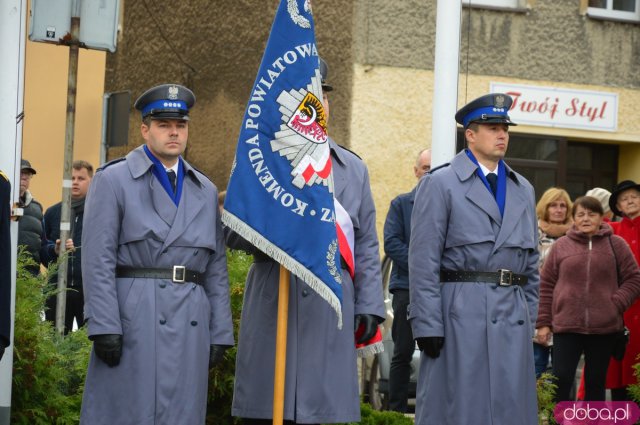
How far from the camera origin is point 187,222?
23.9 feet

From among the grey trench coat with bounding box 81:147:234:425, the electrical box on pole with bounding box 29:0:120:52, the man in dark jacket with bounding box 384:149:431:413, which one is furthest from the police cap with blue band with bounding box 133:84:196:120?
the man in dark jacket with bounding box 384:149:431:413

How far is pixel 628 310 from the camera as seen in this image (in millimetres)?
11773

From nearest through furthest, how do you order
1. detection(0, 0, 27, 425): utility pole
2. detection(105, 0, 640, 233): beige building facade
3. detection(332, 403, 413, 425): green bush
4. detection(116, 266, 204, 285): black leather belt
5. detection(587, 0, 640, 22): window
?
detection(116, 266, 204, 285): black leather belt
detection(0, 0, 27, 425): utility pole
detection(332, 403, 413, 425): green bush
detection(105, 0, 640, 233): beige building facade
detection(587, 0, 640, 22): window

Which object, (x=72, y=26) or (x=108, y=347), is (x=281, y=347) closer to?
(x=108, y=347)

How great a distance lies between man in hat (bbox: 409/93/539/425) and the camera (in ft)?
25.6

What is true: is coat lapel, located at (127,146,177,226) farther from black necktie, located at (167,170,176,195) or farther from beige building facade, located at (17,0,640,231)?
beige building facade, located at (17,0,640,231)

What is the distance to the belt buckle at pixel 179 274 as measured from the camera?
720 centimetres

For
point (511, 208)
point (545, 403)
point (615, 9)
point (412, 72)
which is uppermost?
point (615, 9)

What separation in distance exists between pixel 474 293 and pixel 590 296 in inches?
147

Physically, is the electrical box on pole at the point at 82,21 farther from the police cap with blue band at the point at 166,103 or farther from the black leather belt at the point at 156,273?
the black leather belt at the point at 156,273

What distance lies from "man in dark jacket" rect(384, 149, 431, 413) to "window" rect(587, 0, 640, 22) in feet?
34.0

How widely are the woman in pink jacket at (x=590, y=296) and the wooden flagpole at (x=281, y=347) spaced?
464cm

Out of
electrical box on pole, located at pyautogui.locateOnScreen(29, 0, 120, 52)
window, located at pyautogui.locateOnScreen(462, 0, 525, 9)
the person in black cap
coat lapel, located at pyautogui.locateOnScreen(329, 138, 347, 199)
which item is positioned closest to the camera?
the person in black cap

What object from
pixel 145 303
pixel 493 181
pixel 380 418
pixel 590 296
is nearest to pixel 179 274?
pixel 145 303
